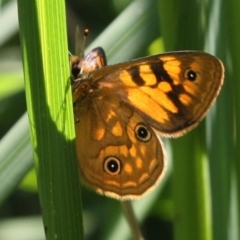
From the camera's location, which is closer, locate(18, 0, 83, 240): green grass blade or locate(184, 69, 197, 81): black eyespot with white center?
locate(18, 0, 83, 240): green grass blade

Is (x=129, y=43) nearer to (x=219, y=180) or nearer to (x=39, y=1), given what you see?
(x=219, y=180)

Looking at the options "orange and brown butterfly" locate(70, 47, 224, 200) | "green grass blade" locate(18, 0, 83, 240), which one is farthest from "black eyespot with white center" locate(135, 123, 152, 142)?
"green grass blade" locate(18, 0, 83, 240)

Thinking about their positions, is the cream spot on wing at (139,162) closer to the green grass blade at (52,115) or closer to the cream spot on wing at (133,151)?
the cream spot on wing at (133,151)

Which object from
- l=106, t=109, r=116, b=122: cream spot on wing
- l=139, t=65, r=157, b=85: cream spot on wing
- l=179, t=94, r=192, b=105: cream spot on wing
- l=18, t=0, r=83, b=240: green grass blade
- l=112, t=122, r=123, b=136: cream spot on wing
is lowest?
l=18, t=0, r=83, b=240: green grass blade

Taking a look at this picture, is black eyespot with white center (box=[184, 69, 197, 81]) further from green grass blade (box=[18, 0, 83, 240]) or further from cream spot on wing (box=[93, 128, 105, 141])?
green grass blade (box=[18, 0, 83, 240])

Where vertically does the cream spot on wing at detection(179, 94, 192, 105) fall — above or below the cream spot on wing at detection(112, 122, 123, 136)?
above

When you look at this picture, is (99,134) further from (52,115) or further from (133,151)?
(52,115)

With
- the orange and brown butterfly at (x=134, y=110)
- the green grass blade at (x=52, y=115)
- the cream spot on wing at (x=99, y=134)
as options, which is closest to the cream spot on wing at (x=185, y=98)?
the orange and brown butterfly at (x=134, y=110)

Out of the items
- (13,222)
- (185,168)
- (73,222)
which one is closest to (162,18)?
(185,168)
